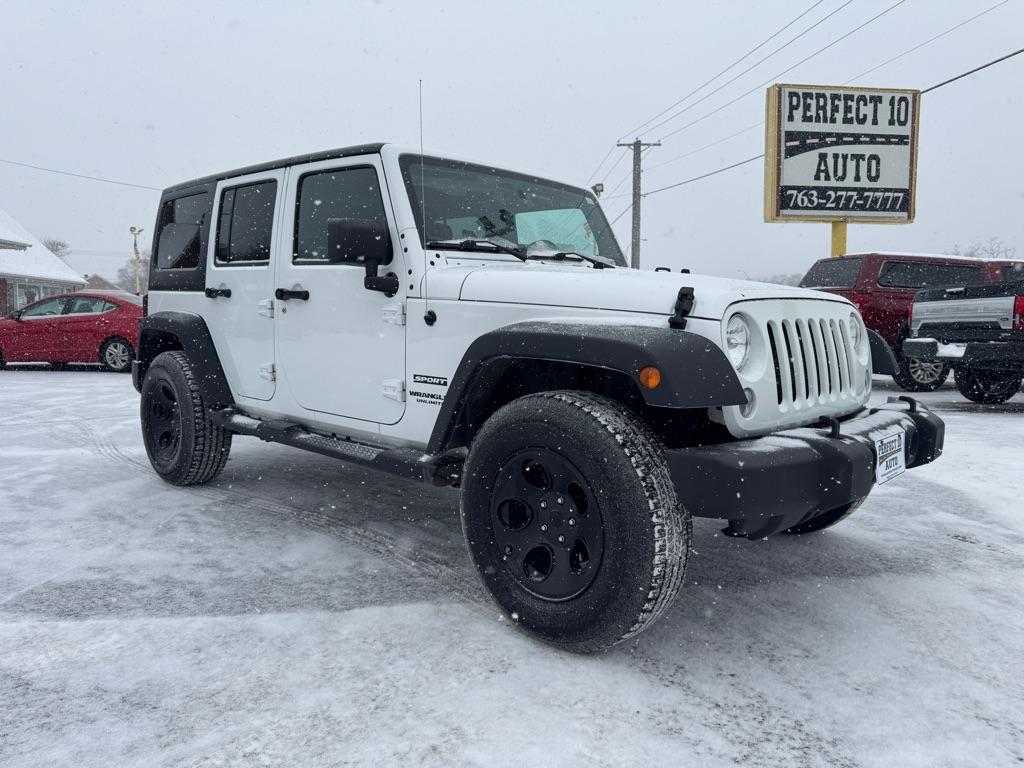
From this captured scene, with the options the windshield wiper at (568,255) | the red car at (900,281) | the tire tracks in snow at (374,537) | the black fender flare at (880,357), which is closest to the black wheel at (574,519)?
the tire tracks in snow at (374,537)

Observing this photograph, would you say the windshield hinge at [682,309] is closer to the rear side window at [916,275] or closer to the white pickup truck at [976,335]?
the white pickup truck at [976,335]

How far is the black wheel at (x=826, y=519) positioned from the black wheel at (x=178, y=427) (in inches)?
133

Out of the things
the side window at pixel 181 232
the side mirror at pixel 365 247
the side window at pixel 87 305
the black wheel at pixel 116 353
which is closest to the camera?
the side mirror at pixel 365 247

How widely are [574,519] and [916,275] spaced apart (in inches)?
397

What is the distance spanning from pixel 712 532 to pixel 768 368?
69.8 inches

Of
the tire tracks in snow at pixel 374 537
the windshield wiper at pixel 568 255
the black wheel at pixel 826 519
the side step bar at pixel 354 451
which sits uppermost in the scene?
the windshield wiper at pixel 568 255

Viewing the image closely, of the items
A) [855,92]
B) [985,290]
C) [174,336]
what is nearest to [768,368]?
[174,336]

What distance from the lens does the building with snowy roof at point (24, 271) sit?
2644 cm

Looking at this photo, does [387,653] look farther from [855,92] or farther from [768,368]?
[855,92]

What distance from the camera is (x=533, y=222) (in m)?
3.76

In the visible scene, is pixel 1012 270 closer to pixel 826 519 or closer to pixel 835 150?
pixel 835 150

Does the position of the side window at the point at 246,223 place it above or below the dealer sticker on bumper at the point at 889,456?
above

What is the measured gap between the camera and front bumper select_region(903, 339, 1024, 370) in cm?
795

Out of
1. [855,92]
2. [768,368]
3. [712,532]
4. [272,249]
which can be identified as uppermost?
[855,92]
